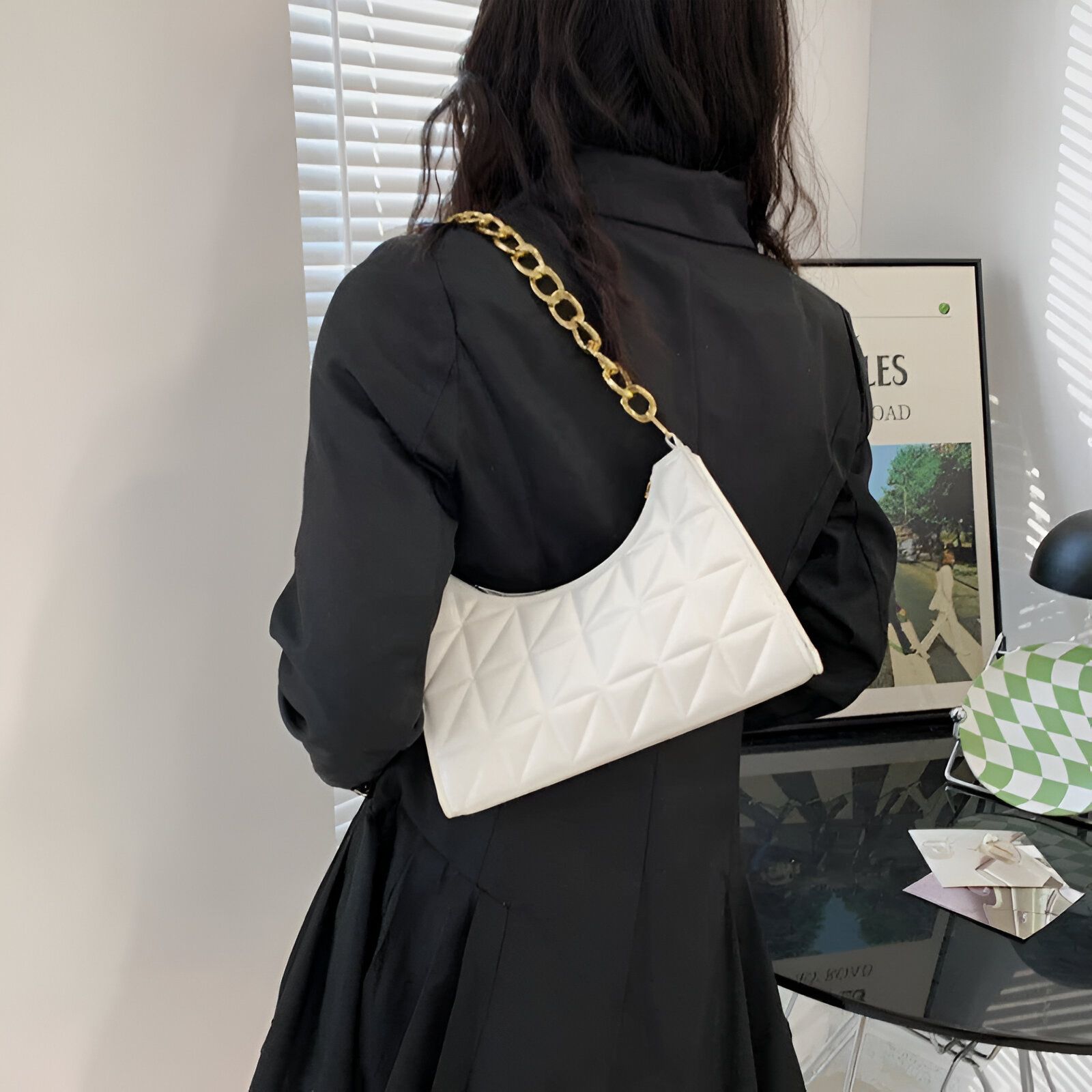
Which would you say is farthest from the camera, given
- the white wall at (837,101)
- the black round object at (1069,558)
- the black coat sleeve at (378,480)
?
the white wall at (837,101)

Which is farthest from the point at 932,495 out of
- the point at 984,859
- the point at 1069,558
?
the point at 984,859

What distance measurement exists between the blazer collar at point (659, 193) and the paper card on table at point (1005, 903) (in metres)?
0.73

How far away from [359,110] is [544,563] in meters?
0.61

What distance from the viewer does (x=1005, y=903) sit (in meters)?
1.03

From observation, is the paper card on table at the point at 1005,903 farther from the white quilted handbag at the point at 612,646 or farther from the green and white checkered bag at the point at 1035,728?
the white quilted handbag at the point at 612,646

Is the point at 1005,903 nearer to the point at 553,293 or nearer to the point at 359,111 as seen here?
the point at 553,293

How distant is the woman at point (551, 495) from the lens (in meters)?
0.61

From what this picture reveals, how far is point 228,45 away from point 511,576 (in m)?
0.57

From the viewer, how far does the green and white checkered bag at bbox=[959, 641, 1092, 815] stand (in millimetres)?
1215

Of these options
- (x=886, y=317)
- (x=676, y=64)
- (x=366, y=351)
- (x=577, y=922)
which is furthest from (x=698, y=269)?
(x=886, y=317)

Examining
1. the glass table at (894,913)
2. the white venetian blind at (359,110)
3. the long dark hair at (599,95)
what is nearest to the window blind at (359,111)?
the white venetian blind at (359,110)

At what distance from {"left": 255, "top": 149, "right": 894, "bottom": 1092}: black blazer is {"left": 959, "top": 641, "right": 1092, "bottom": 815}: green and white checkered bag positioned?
541mm

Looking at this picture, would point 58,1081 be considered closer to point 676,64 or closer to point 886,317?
point 676,64

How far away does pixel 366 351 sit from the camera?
60cm
